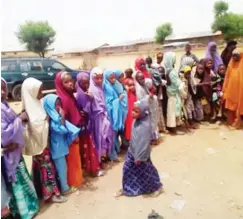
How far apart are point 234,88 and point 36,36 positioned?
36.1 m

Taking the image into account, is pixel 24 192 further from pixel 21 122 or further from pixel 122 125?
pixel 122 125

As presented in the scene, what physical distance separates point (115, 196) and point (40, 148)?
1.19 m

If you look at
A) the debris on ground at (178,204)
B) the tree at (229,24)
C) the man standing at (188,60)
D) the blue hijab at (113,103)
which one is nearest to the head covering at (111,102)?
the blue hijab at (113,103)

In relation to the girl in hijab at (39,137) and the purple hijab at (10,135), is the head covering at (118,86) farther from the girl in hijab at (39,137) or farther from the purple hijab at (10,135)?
the purple hijab at (10,135)

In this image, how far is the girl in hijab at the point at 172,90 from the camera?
6184 millimetres

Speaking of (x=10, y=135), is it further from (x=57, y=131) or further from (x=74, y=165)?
(x=74, y=165)

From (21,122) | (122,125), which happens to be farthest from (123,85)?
(21,122)

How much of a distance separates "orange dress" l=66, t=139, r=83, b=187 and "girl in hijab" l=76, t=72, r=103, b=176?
0.31 meters

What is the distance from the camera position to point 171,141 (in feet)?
20.0

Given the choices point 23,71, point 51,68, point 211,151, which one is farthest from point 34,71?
point 211,151

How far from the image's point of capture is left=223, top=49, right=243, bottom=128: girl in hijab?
21.3 ft

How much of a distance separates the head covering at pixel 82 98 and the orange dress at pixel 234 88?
358 centimetres

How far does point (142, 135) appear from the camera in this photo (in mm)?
3676

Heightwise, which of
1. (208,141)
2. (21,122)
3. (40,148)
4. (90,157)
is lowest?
(208,141)
